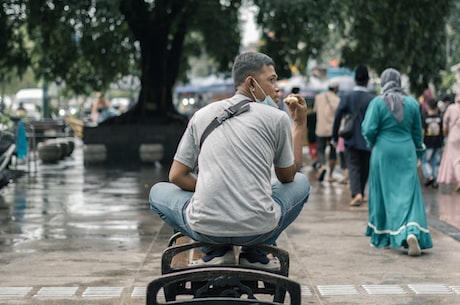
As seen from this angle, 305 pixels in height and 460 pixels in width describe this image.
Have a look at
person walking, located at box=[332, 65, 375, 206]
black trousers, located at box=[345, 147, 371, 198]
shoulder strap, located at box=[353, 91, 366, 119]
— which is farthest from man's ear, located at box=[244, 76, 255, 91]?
shoulder strap, located at box=[353, 91, 366, 119]

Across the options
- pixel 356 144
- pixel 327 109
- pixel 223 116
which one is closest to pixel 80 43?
pixel 327 109

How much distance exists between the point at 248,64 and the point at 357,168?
8591 millimetres

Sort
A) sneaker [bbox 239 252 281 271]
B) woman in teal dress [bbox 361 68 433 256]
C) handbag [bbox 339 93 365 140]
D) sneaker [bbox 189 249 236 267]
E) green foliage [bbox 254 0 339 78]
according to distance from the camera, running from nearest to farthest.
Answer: sneaker [bbox 189 249 236 267]
sneaker [bbox 239 252 281 271]
woman in teal dress [bbox 361 68 433 256]
handbag [bbox 339 93 365 140]
green foliage [bbox 254 0 339 78]

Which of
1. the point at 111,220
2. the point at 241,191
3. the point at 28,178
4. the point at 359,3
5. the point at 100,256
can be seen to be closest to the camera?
the point at 241,191

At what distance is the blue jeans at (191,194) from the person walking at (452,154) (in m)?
10.7

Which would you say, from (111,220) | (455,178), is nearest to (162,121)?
(455,178)

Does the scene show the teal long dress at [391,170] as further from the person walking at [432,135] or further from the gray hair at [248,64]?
the person walking at [432,135]

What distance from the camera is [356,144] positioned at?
13883 millimetres

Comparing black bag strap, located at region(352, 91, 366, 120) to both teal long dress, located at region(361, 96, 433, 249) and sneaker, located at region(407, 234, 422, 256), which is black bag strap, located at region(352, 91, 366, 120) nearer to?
teal long dress, located at region(361, 96, 433, 249)

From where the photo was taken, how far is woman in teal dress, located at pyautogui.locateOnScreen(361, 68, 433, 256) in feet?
32.2

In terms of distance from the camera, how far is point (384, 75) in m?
10.3

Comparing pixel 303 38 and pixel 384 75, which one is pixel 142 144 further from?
pixel 384 75

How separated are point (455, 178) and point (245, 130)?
→ 37.0 ft

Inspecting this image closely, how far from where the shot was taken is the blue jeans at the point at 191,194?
5.10 meters
